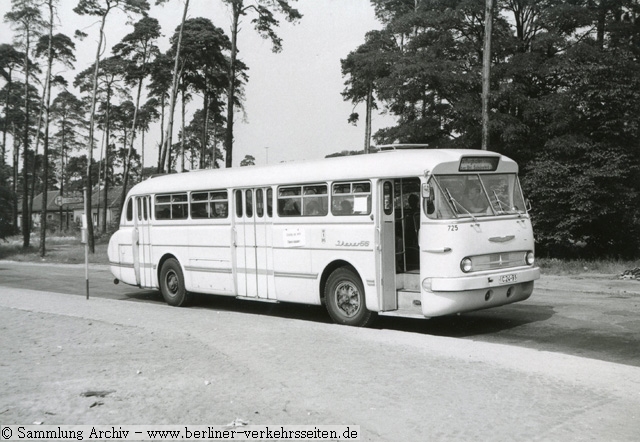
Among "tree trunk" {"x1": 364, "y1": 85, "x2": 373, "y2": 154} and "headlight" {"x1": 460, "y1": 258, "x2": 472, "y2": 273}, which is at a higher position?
"tree trunk" {"x1": 364, "y1": 85, "x2": 373, "y2": 154}

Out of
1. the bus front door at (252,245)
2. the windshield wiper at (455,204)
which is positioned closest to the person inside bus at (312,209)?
the bus front door at (252,245)

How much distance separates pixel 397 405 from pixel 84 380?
3.50 m

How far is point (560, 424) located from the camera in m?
5.87

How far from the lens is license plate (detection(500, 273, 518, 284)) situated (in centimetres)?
1055

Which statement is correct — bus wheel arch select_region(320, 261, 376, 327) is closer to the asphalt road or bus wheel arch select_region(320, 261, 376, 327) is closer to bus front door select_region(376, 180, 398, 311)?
bus front door select_region(376, 180, 398, 311)

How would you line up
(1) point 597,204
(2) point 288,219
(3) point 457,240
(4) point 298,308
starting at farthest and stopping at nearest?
(1) point 597,204 → (4) point 298,308 → (2) point 288,219 → (3) point 457,240

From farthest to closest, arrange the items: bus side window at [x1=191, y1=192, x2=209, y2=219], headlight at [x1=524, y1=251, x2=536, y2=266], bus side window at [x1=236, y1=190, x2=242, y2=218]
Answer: bus side window at [x1=191, y1=192, x2=209, y2=219] < bus side window at [x1=236, y1=190, x2=242, y2=218] < headlight at [x1=524, y1=251, x2=536, y2=266]

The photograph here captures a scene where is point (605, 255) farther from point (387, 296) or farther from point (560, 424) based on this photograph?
point (560, 424)

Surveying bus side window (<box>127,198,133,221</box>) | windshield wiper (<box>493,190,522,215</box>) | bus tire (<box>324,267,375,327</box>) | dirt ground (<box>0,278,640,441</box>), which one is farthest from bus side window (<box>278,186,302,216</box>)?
bus side window (<box>127,198,133,221</box>)

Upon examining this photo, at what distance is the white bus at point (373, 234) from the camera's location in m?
10.4

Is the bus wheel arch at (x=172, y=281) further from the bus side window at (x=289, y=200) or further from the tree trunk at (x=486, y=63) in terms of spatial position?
the tree trunk at (x=486, y=63)

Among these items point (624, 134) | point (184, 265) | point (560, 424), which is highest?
point (624, 134)

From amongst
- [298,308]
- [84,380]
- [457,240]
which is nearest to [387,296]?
[457,240]

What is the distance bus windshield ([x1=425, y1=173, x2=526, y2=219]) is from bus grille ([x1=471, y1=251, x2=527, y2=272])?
2.11 feet
